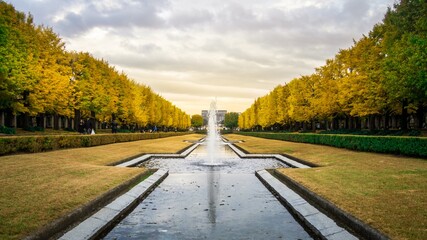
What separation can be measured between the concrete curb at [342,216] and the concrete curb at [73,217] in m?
5.74

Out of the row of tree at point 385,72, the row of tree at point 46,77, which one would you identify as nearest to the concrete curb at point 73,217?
the row of tree at point 385,72

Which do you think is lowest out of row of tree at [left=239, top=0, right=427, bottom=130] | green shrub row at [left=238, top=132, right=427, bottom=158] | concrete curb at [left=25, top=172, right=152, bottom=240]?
concrete curb at [left=25, top=172, right=152, bottom=240]

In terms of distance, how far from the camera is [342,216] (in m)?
7.73

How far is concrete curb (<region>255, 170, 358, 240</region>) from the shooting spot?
6742mm

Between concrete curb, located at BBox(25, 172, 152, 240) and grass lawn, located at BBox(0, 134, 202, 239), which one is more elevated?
grass lawn, located at BBox(0, 134, 202, 239)

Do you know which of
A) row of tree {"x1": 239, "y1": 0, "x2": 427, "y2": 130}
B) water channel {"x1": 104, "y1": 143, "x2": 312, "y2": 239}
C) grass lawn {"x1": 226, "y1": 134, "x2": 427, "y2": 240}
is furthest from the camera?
row of tree {"x1": 239, "y1": 0, "x2": 427, "y2": 130}

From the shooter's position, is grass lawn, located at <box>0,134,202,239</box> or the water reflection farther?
the water reflection

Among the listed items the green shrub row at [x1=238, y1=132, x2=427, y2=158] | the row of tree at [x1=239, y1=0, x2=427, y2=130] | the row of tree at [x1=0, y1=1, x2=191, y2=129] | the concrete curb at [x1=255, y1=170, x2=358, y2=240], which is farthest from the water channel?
the row of tree at [x1=0, y1=1, x2=191, y2=129]

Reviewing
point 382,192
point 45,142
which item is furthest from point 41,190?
point 45,142

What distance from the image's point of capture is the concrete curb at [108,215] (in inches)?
265

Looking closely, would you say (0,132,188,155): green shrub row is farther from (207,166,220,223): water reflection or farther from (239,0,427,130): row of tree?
(239,0,427,130): row of tree

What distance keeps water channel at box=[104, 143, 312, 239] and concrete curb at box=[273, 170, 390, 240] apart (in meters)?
0.94

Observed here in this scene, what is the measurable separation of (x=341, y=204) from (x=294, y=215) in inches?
45.4

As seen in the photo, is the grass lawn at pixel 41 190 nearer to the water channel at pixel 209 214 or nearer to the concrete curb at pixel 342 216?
the water channel at pixel 209 214
